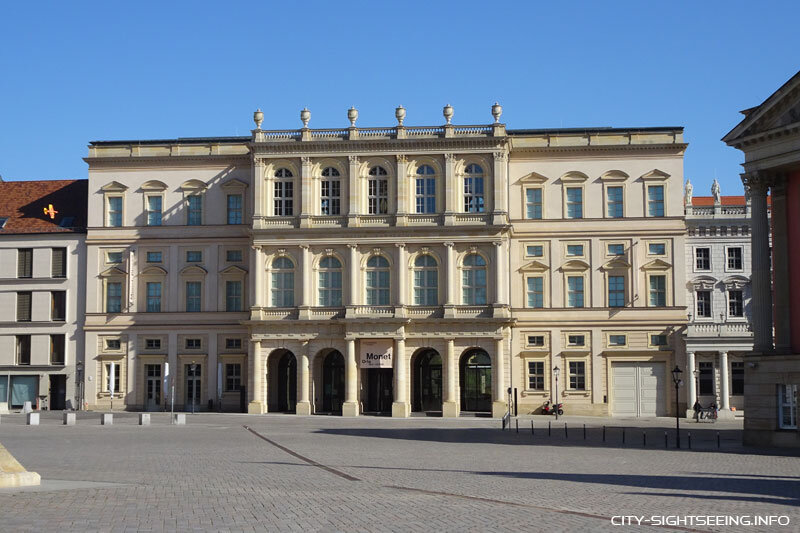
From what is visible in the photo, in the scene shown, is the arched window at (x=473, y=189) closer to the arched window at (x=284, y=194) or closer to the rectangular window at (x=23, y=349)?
the arched window at (x=284, y=194)

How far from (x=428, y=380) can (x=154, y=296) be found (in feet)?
67.4

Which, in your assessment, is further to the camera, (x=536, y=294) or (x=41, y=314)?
(x=41, y=314)

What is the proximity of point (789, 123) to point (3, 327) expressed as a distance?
188 ft

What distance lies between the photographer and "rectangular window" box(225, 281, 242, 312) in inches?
3046

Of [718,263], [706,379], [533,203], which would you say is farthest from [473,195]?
[706,379]

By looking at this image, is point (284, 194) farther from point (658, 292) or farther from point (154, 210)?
point (658, 292)

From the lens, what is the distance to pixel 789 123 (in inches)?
1674

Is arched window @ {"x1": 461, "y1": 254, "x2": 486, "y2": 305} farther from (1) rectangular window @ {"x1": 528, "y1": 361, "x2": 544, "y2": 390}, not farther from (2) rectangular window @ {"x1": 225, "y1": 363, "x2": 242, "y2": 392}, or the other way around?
(2) rectangular window @ {"x1": 225, "y1": 363, "x2": 242, "y2": 392}

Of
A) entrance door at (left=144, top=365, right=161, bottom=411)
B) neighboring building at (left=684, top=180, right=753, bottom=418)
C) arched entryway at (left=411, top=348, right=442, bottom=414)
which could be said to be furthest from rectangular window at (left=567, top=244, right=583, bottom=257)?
entrance door at (left=144, top=365, right=161, bottom=411)

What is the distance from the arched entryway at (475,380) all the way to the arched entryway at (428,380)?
1.80m

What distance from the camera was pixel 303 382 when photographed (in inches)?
2899

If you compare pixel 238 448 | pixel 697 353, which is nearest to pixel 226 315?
pixel 697 353

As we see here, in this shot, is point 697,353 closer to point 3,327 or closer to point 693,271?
point 693,271

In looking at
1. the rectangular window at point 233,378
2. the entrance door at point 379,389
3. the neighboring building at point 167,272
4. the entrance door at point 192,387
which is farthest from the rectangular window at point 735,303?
the entrance door at point 192,387
